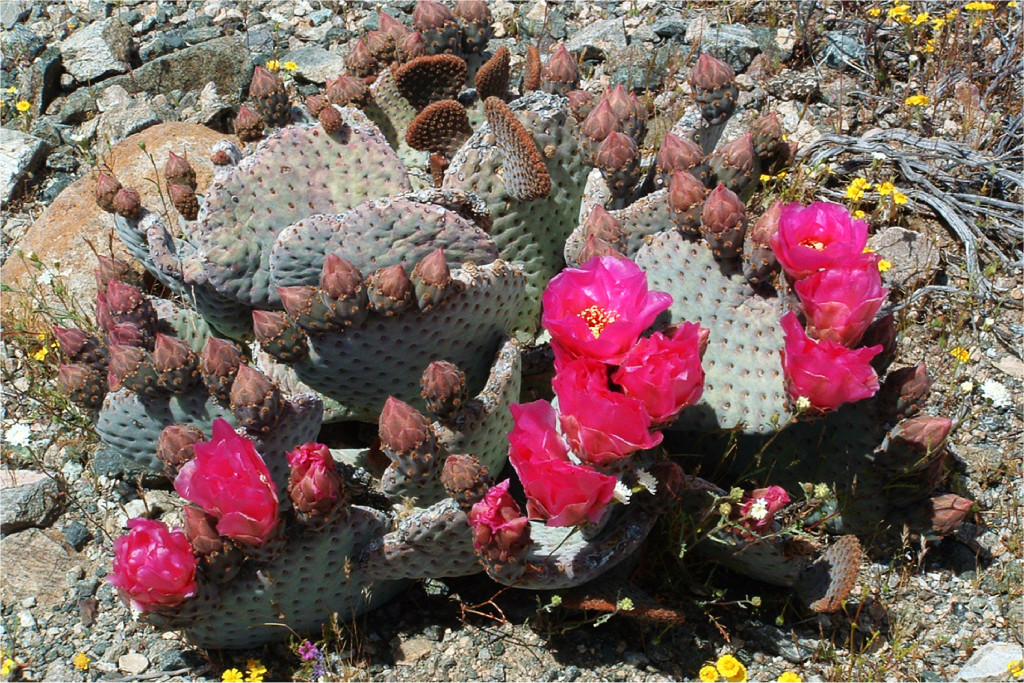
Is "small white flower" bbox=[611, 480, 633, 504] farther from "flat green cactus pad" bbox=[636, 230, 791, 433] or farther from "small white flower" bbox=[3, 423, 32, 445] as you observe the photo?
"small white flower" bbox=[3, 423, 32, 445]

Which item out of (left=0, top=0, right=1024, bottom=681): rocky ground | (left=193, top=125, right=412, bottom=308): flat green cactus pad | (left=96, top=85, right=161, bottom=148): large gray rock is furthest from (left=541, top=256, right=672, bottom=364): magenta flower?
(left=96, top=85, right=161, bottom=148): large gray rock

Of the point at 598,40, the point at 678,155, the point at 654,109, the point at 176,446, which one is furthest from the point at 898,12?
the point at 176,446

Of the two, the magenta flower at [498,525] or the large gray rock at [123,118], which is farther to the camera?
the large gray rock at [123,118]

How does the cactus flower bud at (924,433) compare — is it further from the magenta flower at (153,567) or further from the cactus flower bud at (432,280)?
the magenta flower at (153,567)

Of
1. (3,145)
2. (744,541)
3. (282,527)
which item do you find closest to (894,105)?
(744,541)

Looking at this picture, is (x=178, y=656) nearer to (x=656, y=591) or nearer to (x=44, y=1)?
(x=656, y=591)

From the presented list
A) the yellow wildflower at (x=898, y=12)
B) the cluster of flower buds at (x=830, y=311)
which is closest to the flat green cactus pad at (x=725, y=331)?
the cluster of flower buds at (x=830, y=311)

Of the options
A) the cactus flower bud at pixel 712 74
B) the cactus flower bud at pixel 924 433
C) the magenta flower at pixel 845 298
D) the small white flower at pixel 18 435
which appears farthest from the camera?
the small white flower at pixel 18 435
